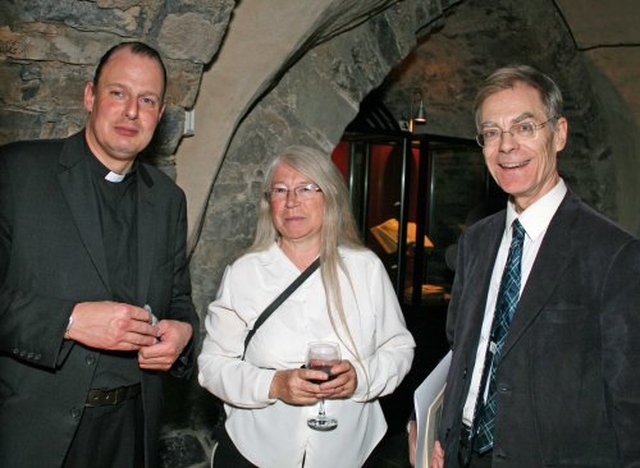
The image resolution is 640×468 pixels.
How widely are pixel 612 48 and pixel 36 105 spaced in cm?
486

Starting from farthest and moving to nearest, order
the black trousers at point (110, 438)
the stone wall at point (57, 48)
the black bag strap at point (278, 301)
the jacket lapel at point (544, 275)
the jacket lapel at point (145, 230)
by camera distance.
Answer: the stone wall at point (57, 48) < the black bag strap at point (278, 301) < the jacket lapel at point (145, 230) < the black trousers at point (110, 438) < the jacket lapel at point (544, 275)

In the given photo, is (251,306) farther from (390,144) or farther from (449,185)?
(449,185)

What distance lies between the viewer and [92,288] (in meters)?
Answer: 1.72

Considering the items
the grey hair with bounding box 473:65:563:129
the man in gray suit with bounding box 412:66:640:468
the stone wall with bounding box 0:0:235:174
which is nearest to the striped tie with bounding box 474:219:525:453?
the man in gray suit with bounding box 412:66:640:468

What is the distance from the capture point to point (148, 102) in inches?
72.6

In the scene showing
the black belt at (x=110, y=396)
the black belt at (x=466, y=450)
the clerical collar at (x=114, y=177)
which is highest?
the clerical collar at (x=114, y=177)

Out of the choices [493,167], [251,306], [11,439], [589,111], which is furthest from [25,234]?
[589,111]

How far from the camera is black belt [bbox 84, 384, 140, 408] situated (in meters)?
1.74

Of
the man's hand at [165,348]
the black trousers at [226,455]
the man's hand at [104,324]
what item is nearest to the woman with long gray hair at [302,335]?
the black trousers at [226,455]

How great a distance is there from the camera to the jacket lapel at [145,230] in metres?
1.86

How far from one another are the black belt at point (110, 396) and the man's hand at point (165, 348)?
0.31ft

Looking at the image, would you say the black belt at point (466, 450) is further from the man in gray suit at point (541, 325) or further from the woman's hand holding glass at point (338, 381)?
the woman's hand holding glass at point (338, 381)

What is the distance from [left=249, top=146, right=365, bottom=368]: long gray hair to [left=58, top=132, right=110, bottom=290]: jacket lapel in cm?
55

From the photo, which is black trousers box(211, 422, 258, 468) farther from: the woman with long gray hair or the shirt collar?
the shirt collar
